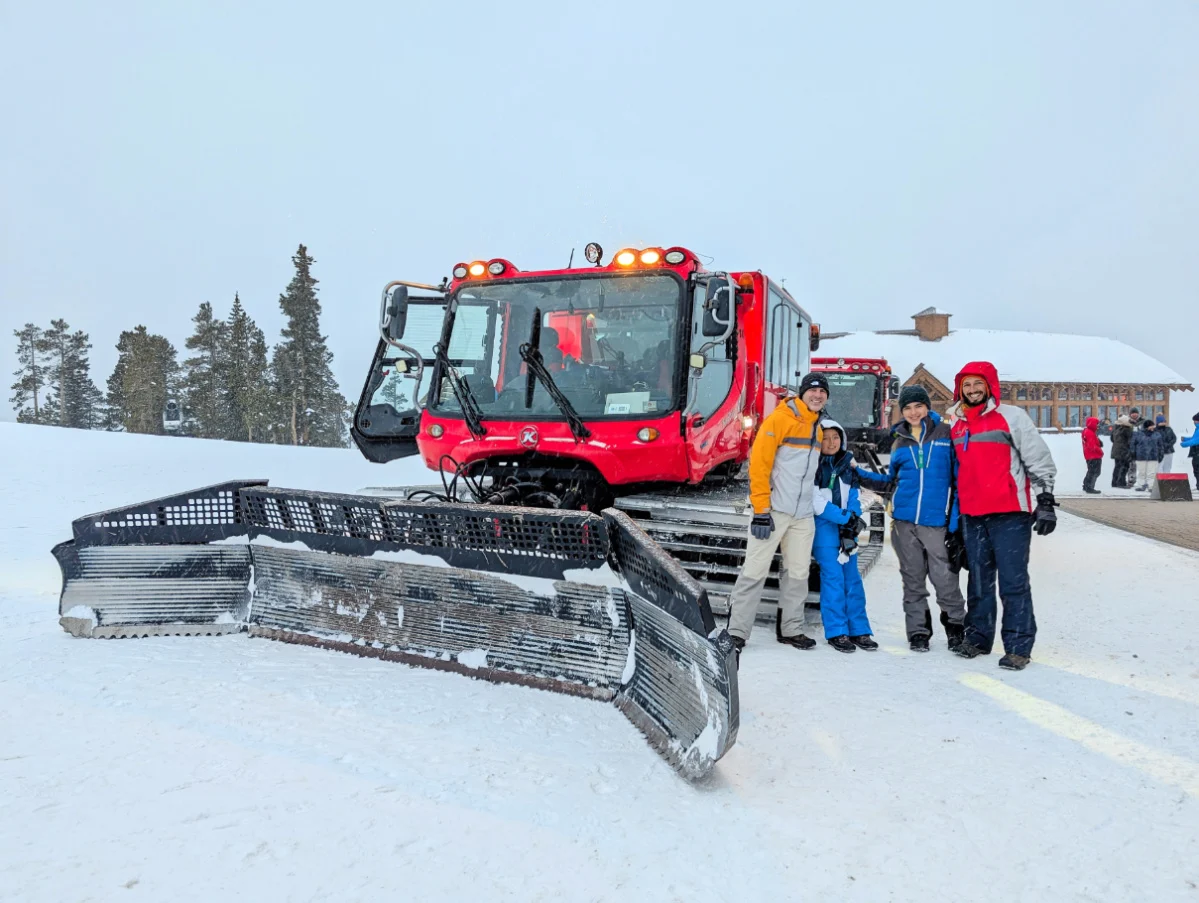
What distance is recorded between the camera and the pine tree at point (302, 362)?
134ft

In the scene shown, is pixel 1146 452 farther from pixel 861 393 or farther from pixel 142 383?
pixel 142 383

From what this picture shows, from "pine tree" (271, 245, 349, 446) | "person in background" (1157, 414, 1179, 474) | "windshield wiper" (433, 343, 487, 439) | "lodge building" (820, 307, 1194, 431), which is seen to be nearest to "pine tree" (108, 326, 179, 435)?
"pine tree" (271, 245, 349, 446)

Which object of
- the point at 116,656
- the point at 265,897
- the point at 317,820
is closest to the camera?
the point at 265,897

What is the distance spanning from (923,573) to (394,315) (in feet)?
13.6

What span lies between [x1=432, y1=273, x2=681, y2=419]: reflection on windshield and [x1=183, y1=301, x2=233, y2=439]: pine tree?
1681 inches

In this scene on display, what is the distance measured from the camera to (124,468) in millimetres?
13133

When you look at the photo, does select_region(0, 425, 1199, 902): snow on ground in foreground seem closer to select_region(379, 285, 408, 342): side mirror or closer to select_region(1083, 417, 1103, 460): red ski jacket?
select_region(379, 285, 408, 342): side mirror

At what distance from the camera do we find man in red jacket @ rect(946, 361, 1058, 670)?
14.1 feet

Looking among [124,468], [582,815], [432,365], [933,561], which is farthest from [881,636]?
[124,468]

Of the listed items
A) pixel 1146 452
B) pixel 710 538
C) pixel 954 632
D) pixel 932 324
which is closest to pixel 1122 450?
pixel 1146 452

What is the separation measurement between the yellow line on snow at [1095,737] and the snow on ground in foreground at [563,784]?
0.05 ft

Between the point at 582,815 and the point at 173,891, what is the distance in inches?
46.2

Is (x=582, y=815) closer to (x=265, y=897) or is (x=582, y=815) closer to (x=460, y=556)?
(x=265, y=897)

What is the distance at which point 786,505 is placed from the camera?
15.2ft
